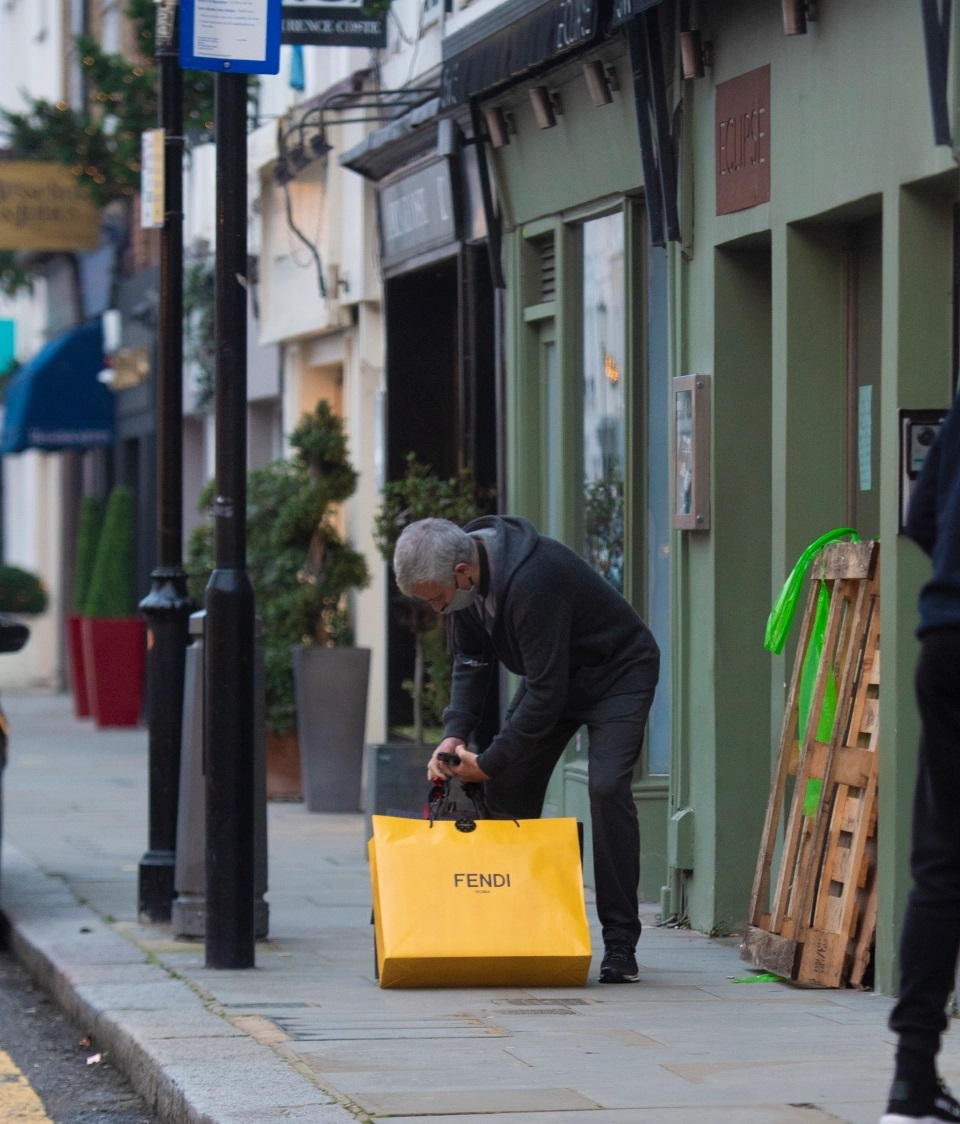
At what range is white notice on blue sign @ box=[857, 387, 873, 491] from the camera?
26.0ft

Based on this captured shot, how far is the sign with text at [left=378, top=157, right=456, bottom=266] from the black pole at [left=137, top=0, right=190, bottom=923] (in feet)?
9.59

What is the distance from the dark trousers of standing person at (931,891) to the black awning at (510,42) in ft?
16.8

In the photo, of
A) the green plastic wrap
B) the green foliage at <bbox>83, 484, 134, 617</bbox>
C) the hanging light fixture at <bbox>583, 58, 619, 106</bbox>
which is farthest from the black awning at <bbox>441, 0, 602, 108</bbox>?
the green foliage at <bbox>83, 484, 134, 617</bbox>

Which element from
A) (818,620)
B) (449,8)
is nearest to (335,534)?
(449,8)

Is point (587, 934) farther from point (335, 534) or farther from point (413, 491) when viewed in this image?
point (335, 534)

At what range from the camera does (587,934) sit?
23.7 ft

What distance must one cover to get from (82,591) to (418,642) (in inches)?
A: 468

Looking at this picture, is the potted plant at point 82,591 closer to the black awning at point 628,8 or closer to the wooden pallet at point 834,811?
the black awning at point 628,8

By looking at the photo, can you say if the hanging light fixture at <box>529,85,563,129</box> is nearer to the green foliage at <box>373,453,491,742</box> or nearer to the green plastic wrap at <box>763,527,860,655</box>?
the green foliage at <box>373,453,491,742</box>

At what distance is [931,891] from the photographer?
14.7ft

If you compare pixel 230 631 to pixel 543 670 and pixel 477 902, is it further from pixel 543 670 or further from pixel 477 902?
pixel 477 902

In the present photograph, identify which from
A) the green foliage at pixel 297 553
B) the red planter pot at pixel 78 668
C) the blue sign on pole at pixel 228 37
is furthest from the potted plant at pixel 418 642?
the red planter pot at pixel 78 668

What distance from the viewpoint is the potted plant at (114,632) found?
807 inches

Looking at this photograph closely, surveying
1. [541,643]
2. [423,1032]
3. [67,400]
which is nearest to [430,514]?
[541,643]
